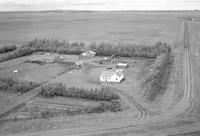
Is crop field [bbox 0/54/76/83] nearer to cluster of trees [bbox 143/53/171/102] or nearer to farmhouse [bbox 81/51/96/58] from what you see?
farmhouse [bbox 81/51/96/58]

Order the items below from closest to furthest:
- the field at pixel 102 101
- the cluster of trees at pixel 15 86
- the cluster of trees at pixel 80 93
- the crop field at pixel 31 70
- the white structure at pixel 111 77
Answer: the field at pixel 102 101 → the cluster of trees at pixel 80 93 → the cluster of trees at pixel 15 86 → the white structure at pixel 111 77 → the crop field at pixel 31 70

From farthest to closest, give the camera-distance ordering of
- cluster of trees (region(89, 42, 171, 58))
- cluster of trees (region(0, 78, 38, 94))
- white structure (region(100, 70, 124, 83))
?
cluster of trees (region(89, 42, 171, 58)) → white structure (region(100, 70, 124, 83)) → cluster of trees (region(0, 78, 38, 94))

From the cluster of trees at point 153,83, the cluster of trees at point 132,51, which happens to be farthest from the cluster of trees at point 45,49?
the cluster of trees at point 153,83

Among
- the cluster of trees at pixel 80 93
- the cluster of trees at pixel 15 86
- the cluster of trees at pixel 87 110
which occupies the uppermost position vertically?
the cluster of trees at pixel 15 86

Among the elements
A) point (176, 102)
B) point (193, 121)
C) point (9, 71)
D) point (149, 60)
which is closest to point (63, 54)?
point (9, 71)

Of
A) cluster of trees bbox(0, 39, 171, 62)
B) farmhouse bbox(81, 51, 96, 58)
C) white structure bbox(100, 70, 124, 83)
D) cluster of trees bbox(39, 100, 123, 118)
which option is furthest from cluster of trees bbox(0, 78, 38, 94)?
farmhouse bbox(81, 51, 96, 58)

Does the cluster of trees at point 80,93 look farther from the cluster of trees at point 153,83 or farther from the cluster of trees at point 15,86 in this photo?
the cluster of trees at point 153,83

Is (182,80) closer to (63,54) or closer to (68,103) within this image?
(68,103)

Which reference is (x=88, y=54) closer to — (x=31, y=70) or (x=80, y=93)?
(x=31, y=70)

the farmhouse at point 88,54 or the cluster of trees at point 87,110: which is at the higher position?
the farmhouse at point 88,54
